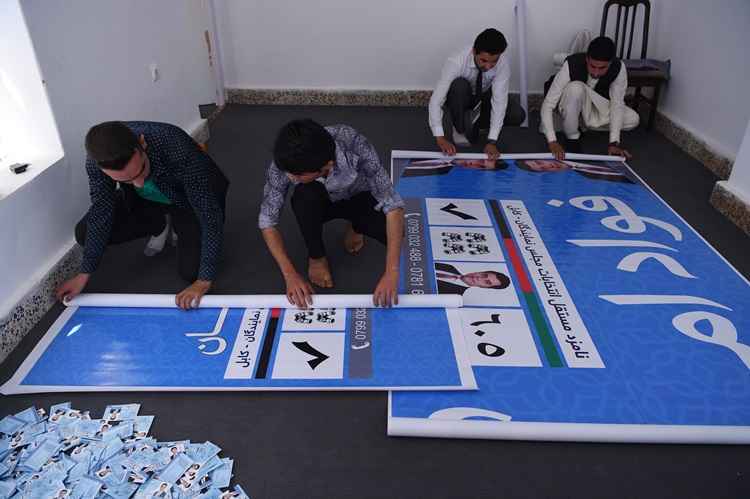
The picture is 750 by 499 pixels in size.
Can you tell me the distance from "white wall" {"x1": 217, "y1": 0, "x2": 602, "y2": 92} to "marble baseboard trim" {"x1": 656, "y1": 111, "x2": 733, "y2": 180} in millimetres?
912

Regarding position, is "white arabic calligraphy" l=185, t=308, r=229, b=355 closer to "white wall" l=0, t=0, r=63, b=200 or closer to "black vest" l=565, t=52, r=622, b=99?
"white wall" l=0, t=0, r=63, b=200

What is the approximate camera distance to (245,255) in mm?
2270

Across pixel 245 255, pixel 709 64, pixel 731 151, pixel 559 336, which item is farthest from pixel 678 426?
pixel 709 64

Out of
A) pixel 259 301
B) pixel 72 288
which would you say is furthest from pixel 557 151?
pixel 72 288

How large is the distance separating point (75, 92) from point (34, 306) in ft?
A: 2.86

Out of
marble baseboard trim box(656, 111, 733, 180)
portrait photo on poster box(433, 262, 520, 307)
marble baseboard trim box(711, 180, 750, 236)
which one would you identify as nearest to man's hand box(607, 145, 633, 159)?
marble baseboard trim box(656, 111, 733, 180)

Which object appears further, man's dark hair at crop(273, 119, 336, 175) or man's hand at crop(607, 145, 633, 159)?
man's hand at crop(607, 145, 633, 159)

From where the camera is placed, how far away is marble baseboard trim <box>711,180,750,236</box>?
2.48 m

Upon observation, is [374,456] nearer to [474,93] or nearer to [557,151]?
[557,151]

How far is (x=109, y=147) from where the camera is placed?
1.50 m

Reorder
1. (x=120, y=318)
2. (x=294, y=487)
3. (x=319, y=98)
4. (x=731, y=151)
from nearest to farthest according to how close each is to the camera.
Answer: (x=294, y=487)
(x=120, y=318)
(x=731, y=151)
(x=319, y=98)

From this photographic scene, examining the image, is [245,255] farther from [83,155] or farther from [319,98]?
[319,98]

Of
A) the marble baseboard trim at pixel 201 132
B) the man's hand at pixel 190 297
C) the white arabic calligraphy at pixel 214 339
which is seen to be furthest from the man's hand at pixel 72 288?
the marble baseboard trim at pixel 201 132

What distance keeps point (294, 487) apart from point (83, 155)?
164 centimetres
